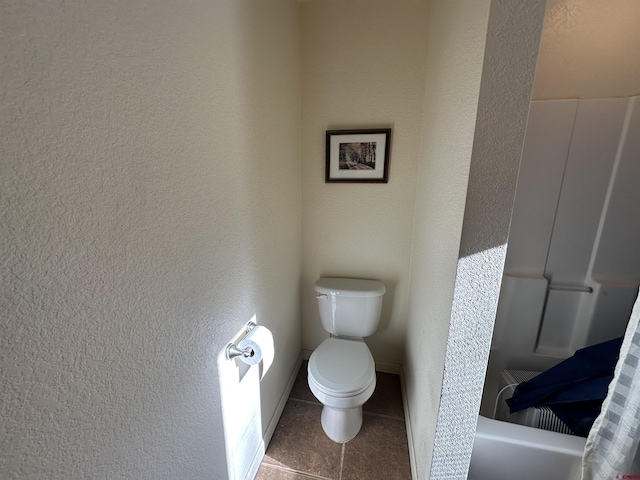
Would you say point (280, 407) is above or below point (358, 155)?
below

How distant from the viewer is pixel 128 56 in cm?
57

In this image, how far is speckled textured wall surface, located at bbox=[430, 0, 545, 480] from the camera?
26.3 inches

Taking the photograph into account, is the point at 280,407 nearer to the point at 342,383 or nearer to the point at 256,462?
the point at 256,462

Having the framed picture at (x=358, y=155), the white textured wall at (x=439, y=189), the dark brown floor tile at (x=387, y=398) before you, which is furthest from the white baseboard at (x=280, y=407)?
the framed picture at (x=358, y=155)

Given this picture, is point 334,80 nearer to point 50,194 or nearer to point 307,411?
point 50,194

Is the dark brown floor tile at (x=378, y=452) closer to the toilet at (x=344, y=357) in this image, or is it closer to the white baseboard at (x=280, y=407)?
the toilet at (x=344, y=357)

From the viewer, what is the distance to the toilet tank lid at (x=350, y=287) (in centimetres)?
167

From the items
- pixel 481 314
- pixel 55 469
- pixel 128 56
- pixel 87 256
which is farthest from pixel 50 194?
pixel 481 314

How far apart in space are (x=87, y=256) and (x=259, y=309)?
83cm

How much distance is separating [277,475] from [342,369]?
23.1 inches

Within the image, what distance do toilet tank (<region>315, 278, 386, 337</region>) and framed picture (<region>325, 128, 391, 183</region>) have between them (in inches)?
26.6

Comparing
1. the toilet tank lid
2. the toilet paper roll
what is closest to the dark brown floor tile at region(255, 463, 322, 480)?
the toilet paper roll

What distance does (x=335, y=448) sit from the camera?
146cm

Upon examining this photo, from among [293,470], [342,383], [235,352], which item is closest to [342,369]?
[342,383]
